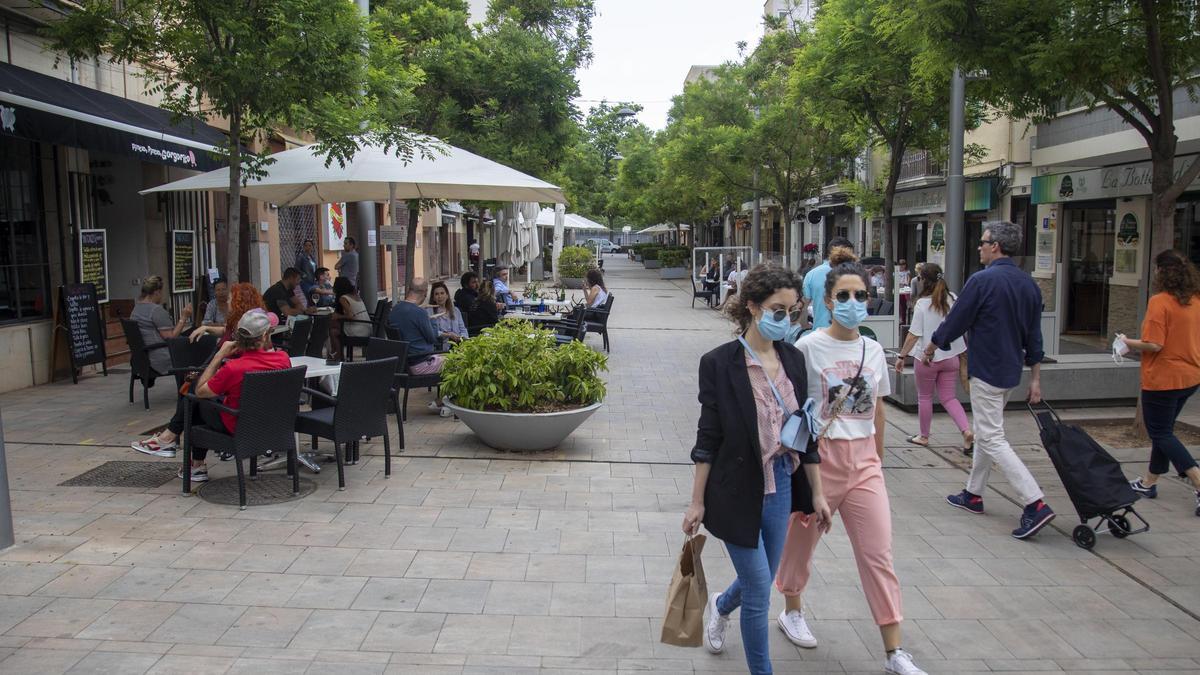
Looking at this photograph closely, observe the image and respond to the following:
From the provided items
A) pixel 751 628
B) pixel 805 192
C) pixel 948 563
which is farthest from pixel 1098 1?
pixel 805 192

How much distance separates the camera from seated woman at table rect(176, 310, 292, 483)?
6031mm

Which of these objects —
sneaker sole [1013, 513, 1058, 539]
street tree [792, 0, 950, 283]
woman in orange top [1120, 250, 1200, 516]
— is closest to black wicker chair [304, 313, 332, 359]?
sneaker sole [1013, 513, 1058, 539]

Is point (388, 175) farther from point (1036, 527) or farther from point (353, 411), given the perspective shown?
point (1036, 527)

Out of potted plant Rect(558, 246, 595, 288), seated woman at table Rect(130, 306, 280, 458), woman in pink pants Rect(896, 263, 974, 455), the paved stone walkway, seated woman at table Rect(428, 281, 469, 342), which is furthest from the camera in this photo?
potted plant Rect(558, 246, 595, 288)

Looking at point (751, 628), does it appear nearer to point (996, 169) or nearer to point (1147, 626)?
point (1147, 626)

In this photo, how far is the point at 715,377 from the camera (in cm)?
348

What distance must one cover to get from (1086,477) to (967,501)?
0.98 m

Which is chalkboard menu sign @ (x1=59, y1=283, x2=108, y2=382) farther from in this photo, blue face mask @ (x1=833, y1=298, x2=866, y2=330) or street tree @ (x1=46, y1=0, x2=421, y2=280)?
blue face mask @ (x1=833, y1=298, x2=866, y2=330)

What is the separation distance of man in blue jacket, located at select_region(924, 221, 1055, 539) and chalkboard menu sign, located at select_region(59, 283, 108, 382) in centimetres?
955

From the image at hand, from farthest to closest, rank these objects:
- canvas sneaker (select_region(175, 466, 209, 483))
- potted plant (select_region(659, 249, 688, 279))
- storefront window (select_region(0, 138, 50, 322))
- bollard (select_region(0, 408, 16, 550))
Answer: potted plant (select_region(659, 249, 688, 279)) < storefront window (select_region(0, 138, 50, 322)) < canvas sneaker (select_region(175, 466, 209, 483)) < bollard (select_region(0, 408, 16, 550))

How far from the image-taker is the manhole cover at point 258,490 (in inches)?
241

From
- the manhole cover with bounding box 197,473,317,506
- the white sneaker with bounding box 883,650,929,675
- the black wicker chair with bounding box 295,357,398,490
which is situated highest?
the black wicker chair with bounding box 295,357,398,490

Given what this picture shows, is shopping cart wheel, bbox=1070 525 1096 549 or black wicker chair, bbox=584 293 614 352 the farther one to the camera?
black wicker chair, bbox=584 293 614 352

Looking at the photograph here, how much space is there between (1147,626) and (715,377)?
2.63 m
